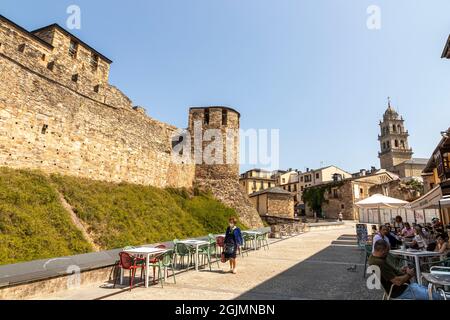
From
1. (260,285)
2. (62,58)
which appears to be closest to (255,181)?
(62,58)

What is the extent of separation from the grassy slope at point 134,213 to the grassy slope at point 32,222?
1018 mm

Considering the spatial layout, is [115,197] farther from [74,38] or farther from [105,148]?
[74,38]

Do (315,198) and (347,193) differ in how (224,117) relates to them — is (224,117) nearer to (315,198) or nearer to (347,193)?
(347,193)

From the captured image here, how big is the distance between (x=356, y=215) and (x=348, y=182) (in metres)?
5.69

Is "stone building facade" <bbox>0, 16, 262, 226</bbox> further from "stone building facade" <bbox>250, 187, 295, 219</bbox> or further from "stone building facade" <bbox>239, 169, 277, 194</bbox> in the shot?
"stone building facade" <bbox>239, 169, 277, 194</bbox>

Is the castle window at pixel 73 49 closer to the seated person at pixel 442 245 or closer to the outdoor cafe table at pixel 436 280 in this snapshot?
the outdoor cafe table at pixel 436 280

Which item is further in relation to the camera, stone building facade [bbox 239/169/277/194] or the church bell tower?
the church bell tower

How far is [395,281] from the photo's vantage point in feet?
12.0

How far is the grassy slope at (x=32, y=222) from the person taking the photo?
7199 millimetres

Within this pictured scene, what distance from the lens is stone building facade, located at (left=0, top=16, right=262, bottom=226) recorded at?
10.8m

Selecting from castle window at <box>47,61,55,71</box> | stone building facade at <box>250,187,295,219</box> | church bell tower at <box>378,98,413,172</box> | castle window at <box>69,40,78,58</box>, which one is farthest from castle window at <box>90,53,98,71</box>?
church bell tower at <box>378,98,413,172</box>

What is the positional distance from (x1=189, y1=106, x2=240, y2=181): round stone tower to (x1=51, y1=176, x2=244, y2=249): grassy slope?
4.75 meters
